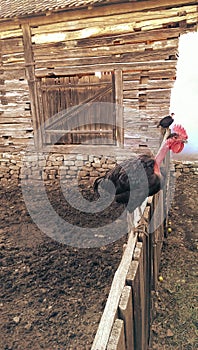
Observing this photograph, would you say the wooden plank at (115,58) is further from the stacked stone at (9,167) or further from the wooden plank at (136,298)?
the wooden plank at (136,298)

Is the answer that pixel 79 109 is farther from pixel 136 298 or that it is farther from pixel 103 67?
pixel 136 298

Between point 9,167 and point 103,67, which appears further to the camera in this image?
point 9,167

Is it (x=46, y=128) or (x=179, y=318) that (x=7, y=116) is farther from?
(x=179, y=318)

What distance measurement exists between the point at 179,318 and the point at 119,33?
6314mm

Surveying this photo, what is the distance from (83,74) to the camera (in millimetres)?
7691

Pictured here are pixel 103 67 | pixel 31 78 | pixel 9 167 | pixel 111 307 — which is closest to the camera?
pixel 111 307

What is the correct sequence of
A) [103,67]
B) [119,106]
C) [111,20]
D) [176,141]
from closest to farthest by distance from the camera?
[176,141] < [111,20] < [103,67] < [119,106]

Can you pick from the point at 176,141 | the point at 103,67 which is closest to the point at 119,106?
the point at 103,67

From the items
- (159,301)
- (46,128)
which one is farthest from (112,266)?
(46,128)

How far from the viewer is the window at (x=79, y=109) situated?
25.2ft

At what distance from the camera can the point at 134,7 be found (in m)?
6.63

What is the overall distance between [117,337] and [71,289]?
2.67m

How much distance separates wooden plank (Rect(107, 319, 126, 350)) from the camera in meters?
1.61

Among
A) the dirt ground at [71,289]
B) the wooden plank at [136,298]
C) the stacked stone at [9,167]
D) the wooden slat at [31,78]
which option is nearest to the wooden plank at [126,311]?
the wooden plank at [136,298]
